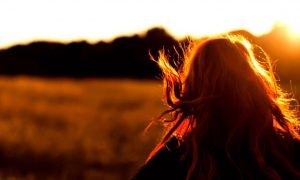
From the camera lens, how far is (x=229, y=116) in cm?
343

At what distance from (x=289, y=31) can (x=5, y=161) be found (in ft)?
131

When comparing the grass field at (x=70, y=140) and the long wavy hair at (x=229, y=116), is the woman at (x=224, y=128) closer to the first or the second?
the long wavy hair at (x=229, y=116)

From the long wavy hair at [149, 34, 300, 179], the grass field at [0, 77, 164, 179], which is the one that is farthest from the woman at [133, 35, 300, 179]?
the grass field at [0, 77, 164, 179]

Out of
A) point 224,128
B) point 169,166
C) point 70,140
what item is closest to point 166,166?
point 169,166

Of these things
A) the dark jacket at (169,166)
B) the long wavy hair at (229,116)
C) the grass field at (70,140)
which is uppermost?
the long wavy hair at (229,116)

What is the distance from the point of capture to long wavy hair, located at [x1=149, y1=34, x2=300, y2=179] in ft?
10.9

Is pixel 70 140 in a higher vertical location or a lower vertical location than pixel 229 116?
lower

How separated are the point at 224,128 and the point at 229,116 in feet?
0.21

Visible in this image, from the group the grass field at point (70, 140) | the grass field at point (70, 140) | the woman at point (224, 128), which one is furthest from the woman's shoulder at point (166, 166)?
the grass field at point (70, 140)

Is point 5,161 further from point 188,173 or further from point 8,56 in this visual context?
point 8,56

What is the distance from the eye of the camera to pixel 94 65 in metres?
48.7

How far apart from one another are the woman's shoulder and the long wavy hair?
0.20 ft

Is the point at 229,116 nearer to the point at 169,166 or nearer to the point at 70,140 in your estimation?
the point at 169,166

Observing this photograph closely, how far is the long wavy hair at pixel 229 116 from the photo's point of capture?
3310 millimetres
